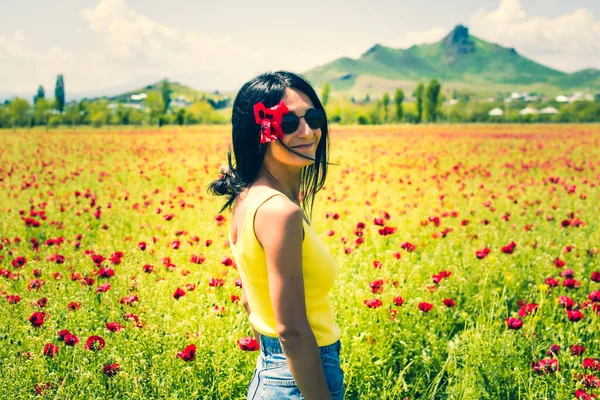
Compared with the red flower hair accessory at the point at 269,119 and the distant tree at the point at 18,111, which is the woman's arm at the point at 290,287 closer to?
the red flower hair accessory at the point at 269,119

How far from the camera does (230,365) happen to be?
117 inches

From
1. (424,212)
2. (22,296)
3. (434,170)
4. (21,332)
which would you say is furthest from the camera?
(434,170)

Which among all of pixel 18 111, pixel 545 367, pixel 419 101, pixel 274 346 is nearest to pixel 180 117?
pixel 18 111

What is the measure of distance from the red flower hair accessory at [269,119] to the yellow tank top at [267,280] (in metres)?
0.21

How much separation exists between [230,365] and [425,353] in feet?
4.42

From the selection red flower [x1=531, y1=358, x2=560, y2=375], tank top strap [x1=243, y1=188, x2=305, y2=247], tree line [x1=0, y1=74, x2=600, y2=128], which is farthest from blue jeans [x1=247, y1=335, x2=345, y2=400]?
tree line [x1=0, y1=74, x2=600, y2=128]

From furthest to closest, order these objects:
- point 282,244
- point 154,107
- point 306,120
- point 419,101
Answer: point 419,101 < point 154,107 < point 306,120 < point 282,244

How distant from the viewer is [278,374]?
1.63 meters

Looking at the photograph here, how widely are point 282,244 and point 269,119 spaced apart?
1.53ft

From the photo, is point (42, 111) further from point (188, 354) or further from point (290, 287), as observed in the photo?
point (290, 287)

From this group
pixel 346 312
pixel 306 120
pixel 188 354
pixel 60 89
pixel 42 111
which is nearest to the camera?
pixel 306 120

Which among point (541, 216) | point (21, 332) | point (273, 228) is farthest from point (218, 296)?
point (541, 216)

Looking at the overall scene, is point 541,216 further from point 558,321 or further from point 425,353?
point 425,353

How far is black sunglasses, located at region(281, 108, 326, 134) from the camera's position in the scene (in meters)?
1.66
